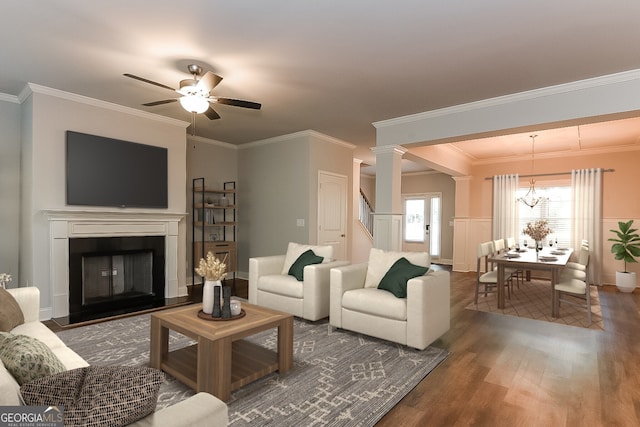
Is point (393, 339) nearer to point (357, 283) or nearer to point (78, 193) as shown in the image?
point (357, 283)

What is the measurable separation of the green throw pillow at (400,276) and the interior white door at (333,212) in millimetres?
2677

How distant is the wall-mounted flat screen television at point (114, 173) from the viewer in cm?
423

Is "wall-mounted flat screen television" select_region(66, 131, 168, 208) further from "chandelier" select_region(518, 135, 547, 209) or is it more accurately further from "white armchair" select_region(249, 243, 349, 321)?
"chandelier" select_region(518, 135, 547, 209)

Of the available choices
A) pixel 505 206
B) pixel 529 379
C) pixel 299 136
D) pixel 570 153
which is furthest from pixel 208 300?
pixel 570 153

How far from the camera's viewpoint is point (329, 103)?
14.5 ft

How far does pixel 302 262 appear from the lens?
4195 mm

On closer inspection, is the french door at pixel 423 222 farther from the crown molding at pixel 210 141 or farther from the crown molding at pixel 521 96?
the crown molding at pixel 210 141

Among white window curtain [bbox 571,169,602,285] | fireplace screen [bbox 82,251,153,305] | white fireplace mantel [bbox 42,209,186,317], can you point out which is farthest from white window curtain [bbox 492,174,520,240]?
fireplace screen [bbox 82,251,153,305]

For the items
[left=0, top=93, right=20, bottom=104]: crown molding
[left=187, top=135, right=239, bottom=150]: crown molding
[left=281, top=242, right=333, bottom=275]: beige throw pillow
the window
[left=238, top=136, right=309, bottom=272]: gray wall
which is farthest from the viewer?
the window

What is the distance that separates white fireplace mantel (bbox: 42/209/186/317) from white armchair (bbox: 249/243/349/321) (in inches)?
60.8

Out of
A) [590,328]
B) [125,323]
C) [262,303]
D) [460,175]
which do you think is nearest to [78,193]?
[125,323]

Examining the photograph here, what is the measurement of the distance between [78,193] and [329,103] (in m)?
3.30

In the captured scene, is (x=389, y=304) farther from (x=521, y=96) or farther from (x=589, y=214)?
(x=589, y=214)

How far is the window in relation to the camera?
23.2ft
